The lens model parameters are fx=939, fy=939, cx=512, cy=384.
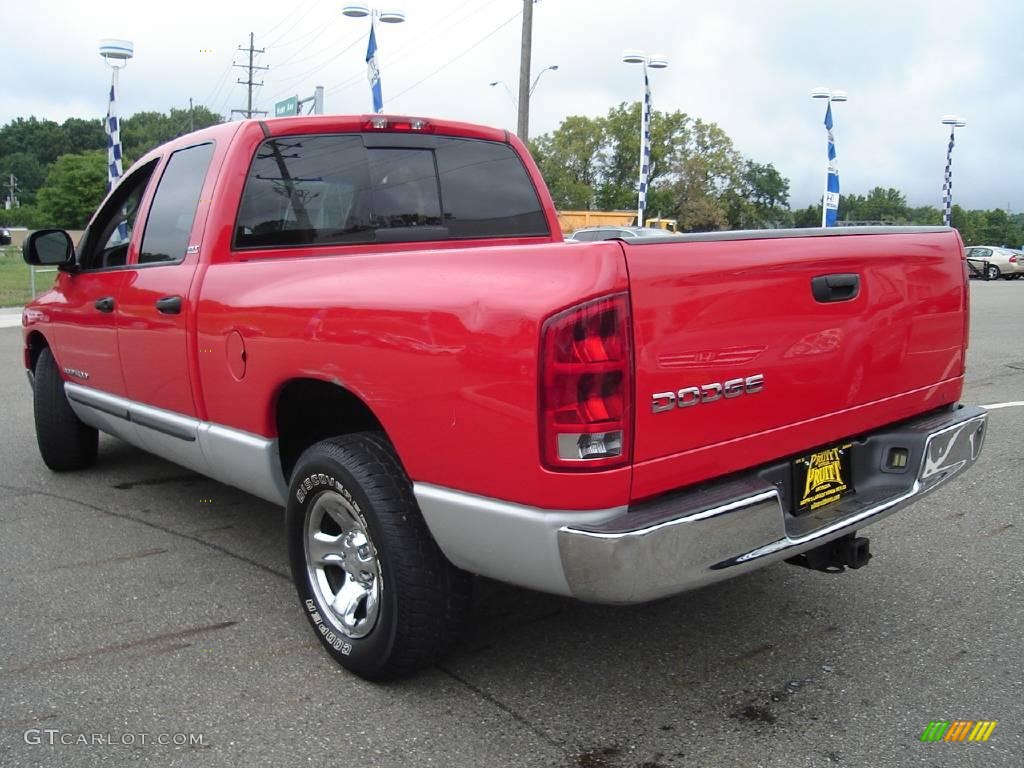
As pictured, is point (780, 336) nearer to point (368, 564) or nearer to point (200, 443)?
point (368, 564)

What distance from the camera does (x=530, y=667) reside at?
121 inches

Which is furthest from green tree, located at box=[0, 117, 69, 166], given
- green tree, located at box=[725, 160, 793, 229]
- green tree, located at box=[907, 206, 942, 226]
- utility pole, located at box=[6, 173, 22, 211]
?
green tree, located at box=[907, 206, 942, 226]

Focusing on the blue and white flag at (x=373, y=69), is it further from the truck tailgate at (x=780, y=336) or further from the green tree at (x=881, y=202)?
the green tree at (x=881, y=202)

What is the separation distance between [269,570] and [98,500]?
61.5 inches

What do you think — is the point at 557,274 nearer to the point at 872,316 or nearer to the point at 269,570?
the point at 872,316

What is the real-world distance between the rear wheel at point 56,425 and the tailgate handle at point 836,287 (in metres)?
4.22

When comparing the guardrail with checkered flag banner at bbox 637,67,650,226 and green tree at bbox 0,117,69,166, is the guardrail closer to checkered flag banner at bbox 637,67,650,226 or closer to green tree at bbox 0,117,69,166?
checkered flag banner at bbox 637,67,650,226

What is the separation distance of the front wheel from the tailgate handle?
1.32 m

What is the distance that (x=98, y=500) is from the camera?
4992 millimetres

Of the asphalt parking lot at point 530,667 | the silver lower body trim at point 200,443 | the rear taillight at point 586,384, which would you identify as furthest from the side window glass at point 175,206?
the rear taillight at point 586,384

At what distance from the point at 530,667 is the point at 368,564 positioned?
0.64 meters

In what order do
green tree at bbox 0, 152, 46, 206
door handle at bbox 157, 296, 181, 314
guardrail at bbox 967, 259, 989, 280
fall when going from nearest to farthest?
door handle at bbox 157, 296, 181, 314, guardrail at bbox 967, 259, 989, 280, green tree at bbox 0, 152, 46, 206

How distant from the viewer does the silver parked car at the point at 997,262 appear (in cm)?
3694

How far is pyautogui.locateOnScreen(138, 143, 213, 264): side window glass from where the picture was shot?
12.9ft
